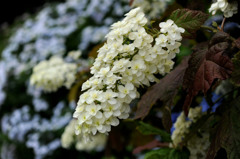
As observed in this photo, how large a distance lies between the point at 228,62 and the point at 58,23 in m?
4.36

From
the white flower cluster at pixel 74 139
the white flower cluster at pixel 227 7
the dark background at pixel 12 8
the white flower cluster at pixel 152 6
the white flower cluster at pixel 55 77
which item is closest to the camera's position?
the white flower cluster at pixel 227 7

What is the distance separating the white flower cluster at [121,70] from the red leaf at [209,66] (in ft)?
0.24

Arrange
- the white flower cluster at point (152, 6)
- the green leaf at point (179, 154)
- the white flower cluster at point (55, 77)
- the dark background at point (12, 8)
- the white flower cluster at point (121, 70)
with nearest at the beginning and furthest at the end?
1. the white flower cluster at point (121, 70)
2. the green leaf at point (179, 154)
3. the white flower cluster at point (152, 6)
4. the white flower cluster at point (55, 77)
5. the dark background at point (12, 8)

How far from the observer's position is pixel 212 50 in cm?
96

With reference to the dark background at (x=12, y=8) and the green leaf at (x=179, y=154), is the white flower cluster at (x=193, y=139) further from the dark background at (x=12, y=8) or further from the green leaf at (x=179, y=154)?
the dark background at (x=12, y=8)

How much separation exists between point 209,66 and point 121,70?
0.81 feet

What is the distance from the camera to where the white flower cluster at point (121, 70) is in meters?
0.90

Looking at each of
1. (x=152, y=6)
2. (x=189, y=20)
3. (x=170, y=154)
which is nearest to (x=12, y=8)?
(x=152, y=6)

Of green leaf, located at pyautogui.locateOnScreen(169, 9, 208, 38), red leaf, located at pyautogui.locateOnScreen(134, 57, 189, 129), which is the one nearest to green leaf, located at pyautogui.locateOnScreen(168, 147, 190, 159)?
red leaf, located at pyautogui.locateOnScreen(134, 57, 189, 129)

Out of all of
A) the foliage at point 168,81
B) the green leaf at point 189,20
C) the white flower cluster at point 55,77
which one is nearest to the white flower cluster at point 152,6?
the foliage at point 168,81

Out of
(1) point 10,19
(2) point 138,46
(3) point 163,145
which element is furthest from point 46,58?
(1) point 10,19

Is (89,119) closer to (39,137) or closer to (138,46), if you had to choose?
(138,46)

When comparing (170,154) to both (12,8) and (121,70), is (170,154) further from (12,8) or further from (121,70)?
(12,8)

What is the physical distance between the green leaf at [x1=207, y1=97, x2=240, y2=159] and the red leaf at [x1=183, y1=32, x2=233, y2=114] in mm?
134
